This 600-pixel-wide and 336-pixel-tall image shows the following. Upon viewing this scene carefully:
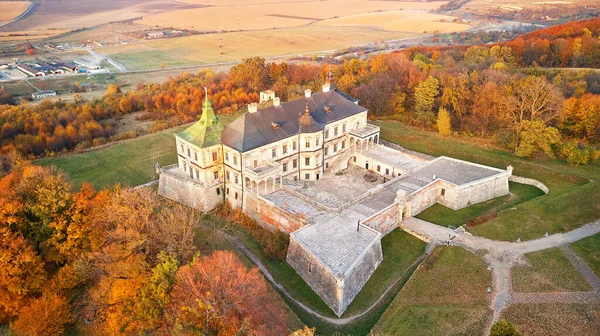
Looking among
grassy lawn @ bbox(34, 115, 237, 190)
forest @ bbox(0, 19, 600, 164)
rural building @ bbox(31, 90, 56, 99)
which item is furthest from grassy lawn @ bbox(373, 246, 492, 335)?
rural building @ bbox(31, 90, 56, 99)

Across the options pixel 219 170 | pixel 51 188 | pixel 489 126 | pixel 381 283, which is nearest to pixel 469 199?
pixel 381 283

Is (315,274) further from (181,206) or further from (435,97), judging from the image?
(435,97)

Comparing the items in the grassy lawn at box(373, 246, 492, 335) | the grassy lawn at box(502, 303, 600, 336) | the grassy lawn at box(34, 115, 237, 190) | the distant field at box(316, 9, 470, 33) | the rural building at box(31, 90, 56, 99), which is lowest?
the grassy lawn at box(34, 115, 237, 190)

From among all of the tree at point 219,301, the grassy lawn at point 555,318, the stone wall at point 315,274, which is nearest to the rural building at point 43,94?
the stone wall at point 315,274

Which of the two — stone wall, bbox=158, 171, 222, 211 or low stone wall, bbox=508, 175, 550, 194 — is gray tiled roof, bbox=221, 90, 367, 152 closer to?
stone wall, bbox=158, 171, 222, 211

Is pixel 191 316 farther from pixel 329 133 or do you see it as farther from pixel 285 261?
pixel 329 133

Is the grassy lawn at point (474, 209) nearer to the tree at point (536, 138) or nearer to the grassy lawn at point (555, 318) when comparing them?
the tree at point (536, 138)

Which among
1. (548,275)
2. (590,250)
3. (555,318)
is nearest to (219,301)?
(555,318)
